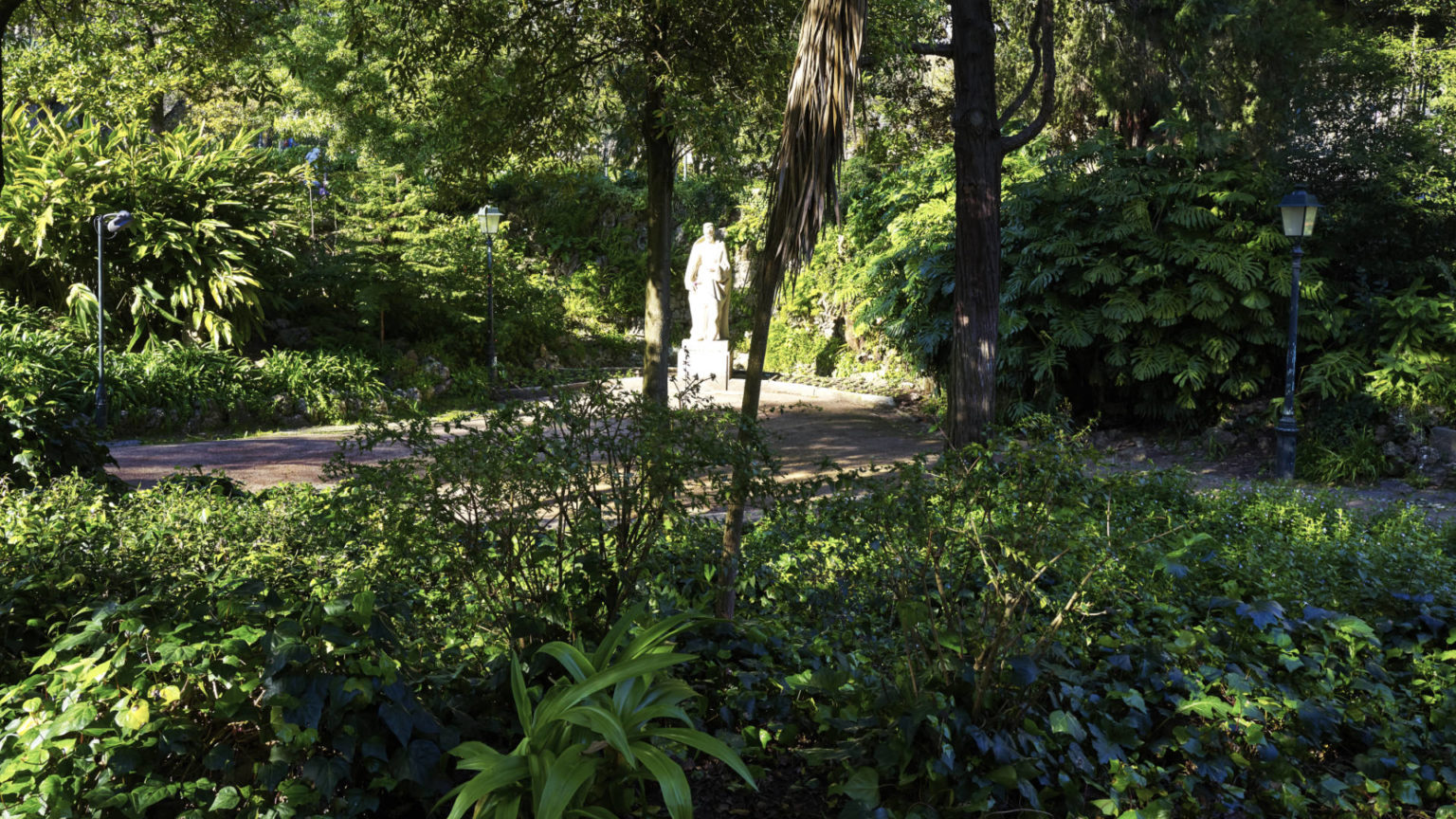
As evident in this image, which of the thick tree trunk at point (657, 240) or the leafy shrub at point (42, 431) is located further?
the thick tree trunk at point (657, 240)

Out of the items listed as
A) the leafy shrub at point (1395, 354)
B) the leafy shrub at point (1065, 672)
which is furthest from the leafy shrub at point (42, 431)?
the leafy shrub at point (1395, 354)

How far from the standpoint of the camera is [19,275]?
1398cm

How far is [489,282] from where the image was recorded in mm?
17875

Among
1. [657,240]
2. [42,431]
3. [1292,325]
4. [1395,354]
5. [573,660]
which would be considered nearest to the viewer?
[573,660]

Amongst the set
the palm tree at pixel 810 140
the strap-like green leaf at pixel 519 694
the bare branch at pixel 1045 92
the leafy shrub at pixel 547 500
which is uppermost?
the bare branch at pixel 1045 92

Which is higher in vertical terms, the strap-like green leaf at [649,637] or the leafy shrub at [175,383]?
the leafy shrub at [175,383]

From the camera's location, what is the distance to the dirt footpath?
9.49 m

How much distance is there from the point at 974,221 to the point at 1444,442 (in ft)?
19.6

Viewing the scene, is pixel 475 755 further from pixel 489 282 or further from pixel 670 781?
pixel 489 282

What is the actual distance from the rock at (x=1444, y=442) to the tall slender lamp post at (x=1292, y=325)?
1433 millimetres

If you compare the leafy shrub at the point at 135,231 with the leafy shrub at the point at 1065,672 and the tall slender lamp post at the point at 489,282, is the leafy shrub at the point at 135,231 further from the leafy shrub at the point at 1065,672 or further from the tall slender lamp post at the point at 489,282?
the leafy shrub at the point at 1065,672

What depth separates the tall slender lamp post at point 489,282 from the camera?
57.0 ft

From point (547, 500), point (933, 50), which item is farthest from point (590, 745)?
point (933, 50)

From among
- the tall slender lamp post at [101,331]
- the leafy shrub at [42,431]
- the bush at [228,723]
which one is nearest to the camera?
the bush at [228,723]
